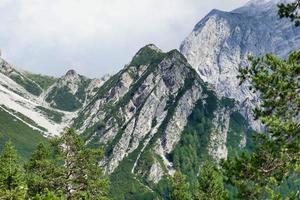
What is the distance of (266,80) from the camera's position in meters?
27.0

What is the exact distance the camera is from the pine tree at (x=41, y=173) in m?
53.8

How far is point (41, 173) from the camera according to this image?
56938mm

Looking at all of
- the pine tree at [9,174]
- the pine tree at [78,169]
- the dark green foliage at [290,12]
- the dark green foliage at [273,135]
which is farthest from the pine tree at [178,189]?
the dark green foliage at [290,12]

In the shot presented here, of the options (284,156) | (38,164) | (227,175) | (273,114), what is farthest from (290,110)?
(38,164)

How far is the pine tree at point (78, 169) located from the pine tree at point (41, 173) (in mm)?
1042

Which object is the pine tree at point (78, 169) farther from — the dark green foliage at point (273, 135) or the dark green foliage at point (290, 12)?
the dark green foliage at point (290, 12)

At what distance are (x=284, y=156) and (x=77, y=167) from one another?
108 ft

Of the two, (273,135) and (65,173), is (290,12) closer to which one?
(273,135)

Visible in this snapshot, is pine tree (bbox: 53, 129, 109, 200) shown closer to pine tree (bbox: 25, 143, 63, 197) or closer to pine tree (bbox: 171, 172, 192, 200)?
pine tree (bbox: 25, 143, 63, 197)

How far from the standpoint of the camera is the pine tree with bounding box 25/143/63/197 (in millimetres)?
53844

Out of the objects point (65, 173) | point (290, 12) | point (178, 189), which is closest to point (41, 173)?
point (65, 173)

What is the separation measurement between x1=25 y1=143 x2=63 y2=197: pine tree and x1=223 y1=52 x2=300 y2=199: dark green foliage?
98.1ft

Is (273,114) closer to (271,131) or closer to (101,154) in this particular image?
(271,131)

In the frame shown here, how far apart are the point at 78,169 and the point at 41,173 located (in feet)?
16.1
